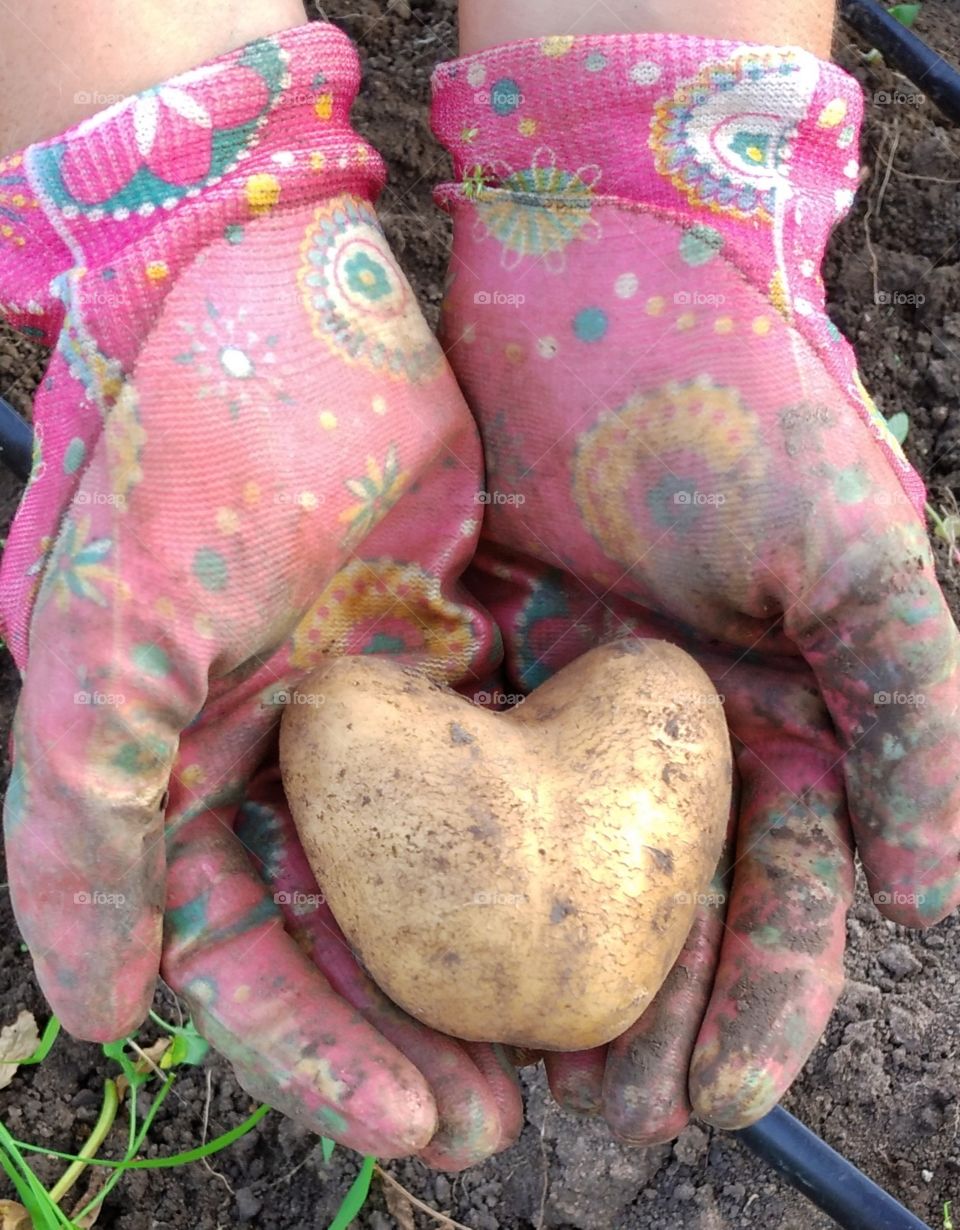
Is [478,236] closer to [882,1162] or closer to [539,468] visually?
[539,468]

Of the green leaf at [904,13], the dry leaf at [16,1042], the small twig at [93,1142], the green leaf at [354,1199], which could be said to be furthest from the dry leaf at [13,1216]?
the green leaf at [904,13]

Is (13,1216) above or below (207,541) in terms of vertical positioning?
below

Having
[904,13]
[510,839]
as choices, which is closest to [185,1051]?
[510,839]

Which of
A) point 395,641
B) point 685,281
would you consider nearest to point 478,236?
point 685,281

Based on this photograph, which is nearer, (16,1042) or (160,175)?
(160,175)

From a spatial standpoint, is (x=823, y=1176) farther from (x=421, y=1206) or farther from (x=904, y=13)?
(x=904, y=13)

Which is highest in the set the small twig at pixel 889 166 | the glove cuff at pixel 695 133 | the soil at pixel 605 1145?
the glove cuff at pixel 695 133

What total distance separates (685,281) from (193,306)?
537mm

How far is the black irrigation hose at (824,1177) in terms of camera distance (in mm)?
1358

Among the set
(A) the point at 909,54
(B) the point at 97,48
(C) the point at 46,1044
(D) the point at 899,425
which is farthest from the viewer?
(A) the point at 909,54

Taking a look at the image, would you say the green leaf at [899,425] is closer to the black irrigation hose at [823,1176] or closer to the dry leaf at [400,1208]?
the black irrigation hose at [823,1176]

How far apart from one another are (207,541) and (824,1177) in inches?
41.2

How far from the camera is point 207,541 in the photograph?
1.14 m

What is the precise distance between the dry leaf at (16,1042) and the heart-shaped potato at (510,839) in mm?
739
